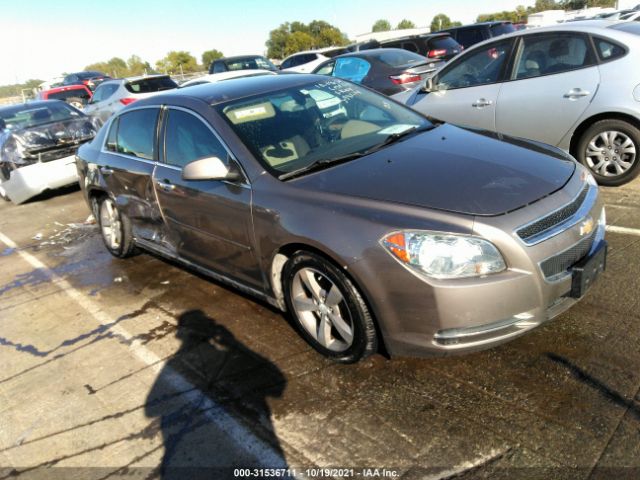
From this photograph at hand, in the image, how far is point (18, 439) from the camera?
9.81 feet

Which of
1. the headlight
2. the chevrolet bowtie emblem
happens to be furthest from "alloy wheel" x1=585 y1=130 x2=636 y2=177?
the headlight

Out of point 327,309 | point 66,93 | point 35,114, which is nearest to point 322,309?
point 327,309

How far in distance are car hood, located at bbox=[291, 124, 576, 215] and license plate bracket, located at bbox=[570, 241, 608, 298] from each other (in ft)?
1.33

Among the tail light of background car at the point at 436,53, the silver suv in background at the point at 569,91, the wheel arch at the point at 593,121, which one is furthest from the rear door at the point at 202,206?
the tail light of background car at the point at 436,53

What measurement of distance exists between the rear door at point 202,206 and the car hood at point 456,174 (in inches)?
22.2

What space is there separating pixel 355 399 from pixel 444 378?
510mm

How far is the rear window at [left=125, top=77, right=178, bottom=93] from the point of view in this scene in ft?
44.4

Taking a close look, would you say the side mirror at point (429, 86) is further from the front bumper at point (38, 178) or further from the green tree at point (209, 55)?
the green tree at point (209, 55)

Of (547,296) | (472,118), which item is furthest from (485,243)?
(472,118)

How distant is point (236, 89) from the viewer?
4.06m

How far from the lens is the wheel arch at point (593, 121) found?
502cm

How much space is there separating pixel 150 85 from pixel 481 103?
408 inches

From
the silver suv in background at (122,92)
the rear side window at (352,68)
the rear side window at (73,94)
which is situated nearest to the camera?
the rear side window at (352,68)

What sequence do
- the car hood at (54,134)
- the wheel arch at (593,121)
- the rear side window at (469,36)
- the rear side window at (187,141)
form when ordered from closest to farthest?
the rear side window at (187,141)
the wheel arch at (593,121)
the car hood at (54,134)
the rear side window at (469,36)
